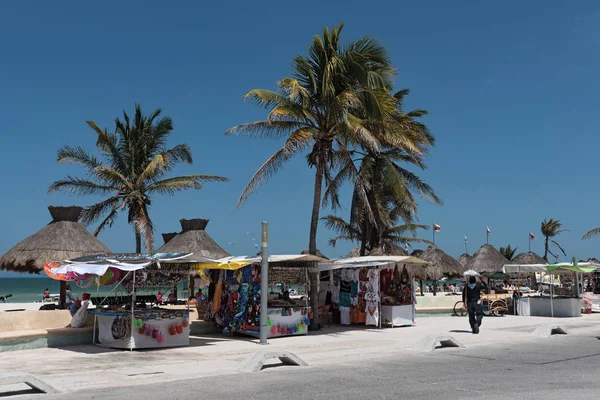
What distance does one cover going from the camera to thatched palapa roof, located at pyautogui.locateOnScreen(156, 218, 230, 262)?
1020 inches

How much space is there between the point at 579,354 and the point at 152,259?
32.2ft

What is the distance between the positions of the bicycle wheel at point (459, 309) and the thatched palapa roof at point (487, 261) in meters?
17.2

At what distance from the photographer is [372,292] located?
787 inches

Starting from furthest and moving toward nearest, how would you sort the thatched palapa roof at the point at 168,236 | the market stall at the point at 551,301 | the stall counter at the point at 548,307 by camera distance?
the thatched palapa roof at the point at 168,236 → the stall counter at the point at 548,307 → the market stall at the point at 551,301

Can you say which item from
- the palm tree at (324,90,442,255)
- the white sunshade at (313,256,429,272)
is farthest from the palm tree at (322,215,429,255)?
the white sunshade at (313,256,429,272)

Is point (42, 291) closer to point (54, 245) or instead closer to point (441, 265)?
point (441, 265)

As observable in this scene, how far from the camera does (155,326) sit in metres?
14.6

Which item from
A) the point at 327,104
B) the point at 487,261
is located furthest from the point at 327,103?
the point at 487,261

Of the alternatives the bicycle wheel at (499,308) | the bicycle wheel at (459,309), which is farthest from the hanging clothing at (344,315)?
the bicycle wheel at (499,308)

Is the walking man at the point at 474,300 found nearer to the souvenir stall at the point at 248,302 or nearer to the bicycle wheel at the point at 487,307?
the souvenir stall at the point at 248,302

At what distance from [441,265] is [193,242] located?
18.5 meters

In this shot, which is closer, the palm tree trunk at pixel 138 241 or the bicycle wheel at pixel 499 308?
the palm tree trunk at pixel 138 241

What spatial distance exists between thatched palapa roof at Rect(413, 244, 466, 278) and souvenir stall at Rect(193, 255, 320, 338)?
70.6ft

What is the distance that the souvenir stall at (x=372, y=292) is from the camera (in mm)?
19688
